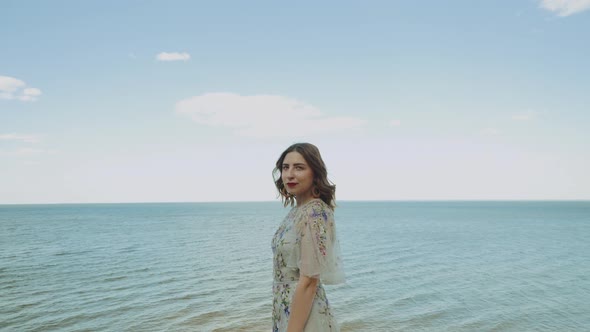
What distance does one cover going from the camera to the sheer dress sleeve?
2.53m

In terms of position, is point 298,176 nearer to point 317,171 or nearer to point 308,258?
point 317,171

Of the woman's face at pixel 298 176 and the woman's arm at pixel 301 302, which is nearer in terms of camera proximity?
the woman's arm at pixel 301 302

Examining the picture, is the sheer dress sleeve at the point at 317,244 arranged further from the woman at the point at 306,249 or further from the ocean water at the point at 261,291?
the ocean water at the point at 261,291

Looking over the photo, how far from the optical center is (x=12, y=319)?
12.5m

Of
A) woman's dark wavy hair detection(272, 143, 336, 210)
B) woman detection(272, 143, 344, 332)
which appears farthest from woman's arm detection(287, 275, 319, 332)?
woman's dark wavy hair detection(272, 143, 336, 210)

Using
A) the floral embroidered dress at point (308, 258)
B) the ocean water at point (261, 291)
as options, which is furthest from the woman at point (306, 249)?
the ocean water at point (261, 291)

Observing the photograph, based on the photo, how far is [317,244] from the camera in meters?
2.55

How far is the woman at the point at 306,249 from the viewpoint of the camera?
2559mm

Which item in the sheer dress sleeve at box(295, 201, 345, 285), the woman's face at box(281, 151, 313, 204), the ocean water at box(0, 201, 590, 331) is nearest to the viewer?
the sheer dress sleeve at box(295, 201, 345, 285)

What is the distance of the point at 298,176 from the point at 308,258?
525 mm

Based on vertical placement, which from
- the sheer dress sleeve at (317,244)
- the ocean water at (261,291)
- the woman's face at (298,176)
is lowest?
the ocean water at (261,291)

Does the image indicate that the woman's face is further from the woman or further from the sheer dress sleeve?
the sheer dress sleeve

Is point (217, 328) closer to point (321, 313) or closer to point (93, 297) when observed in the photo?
point (93, 297)

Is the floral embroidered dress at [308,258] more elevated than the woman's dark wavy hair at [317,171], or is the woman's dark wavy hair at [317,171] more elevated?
the woman's dark wavy hair at [317,171]
